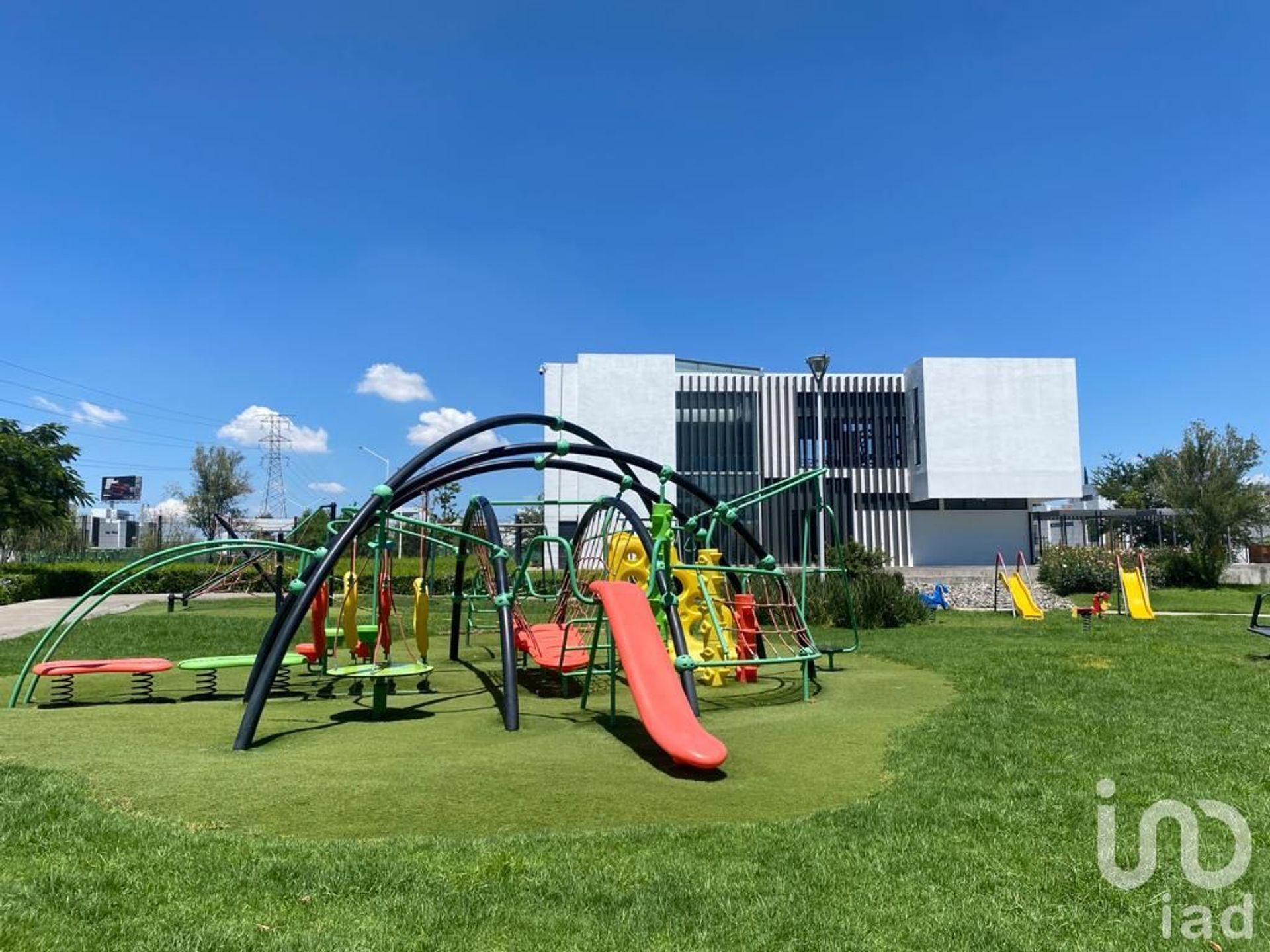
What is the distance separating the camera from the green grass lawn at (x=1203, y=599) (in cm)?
2594

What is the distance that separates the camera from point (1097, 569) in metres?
32.7

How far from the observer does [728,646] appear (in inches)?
429

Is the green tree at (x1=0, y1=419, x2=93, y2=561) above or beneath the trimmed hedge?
above

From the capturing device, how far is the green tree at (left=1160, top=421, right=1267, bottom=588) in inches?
1355

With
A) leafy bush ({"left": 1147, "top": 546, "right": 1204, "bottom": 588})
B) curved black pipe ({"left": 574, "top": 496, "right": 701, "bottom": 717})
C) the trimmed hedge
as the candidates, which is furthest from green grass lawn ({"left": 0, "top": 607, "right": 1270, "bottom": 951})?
leafy bush ({"left": 1147, "top": 546, "right": 1204, "bottom": 588})

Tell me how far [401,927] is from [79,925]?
4.37 feet

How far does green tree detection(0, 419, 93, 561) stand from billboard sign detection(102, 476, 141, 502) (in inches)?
3087

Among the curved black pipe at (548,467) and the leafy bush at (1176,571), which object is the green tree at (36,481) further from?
the leafy bush at (1176,571)

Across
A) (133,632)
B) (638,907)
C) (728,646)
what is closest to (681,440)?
(133,632)

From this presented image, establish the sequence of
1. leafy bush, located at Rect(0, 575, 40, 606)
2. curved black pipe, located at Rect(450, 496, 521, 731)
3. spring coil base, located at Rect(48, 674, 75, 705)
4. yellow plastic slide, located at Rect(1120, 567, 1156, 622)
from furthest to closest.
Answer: leafy bush, located at Rect(0, 575, 40, 606), yellow plastic slide, located at Rect(1120, 567, 1156, 622), spring coil base, located at Rect(48, 674, 75, 705), curved black pipe, located at Rect(450, 496, 521, 731)

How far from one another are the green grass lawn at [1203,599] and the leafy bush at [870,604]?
33.6ft

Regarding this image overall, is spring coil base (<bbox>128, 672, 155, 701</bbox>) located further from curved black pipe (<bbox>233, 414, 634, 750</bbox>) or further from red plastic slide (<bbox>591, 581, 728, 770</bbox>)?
red plastic slide (<bbox>591, 581, 728, 770</bbox>)

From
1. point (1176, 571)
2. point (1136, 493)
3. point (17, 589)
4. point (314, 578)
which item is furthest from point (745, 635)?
point (1136, 493)

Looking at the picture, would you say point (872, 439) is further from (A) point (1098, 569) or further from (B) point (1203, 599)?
(B) point (1203, 599)
